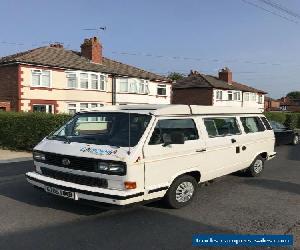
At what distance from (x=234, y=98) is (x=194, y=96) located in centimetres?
556

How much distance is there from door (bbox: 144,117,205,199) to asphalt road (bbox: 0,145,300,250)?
61cm

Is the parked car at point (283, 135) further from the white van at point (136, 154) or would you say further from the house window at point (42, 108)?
the house window at point (42, 108)

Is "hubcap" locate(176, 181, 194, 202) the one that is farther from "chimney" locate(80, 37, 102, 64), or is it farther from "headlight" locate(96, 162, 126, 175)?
"chimney" locate(80, 37, 102, 64)

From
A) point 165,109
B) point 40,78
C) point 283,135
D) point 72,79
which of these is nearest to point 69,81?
point 72,79

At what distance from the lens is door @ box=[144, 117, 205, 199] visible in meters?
6.23

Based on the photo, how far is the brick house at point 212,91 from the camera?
47594 millimetres

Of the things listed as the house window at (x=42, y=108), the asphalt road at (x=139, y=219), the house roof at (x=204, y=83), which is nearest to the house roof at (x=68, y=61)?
the house window at (x=42, y=108)

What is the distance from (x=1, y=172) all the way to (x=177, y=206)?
6.02 m

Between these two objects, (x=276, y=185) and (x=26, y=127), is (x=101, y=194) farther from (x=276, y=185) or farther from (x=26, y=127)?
(x=26, y=127)

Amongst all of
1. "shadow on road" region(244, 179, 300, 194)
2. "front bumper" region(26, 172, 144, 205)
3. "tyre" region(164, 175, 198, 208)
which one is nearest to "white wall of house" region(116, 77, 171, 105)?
"shadow on road" region(244, 179, 300, 194)

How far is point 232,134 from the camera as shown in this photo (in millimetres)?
8570

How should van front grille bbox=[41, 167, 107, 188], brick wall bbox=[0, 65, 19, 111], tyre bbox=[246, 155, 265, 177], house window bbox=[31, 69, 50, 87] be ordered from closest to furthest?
1. van front grille bbox=[41, 167, 107, 188]
2. tyre bbox=[246, 155, 265, 177]
3. brick wall bbox=[0, 65, 19, 111]
4. house window bbox=[31, 69, 50, 87]

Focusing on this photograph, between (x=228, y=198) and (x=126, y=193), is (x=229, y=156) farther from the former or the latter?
(x=126, y=193)

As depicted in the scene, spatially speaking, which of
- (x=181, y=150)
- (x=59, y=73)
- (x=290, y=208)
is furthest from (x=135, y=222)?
(x=59, y=73)
